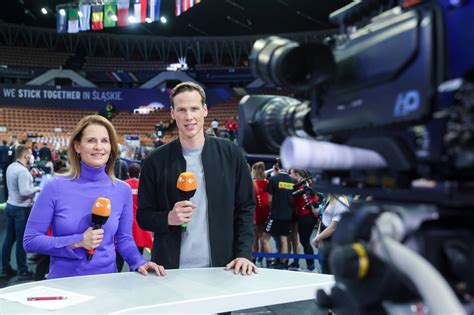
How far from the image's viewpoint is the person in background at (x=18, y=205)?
4.45m

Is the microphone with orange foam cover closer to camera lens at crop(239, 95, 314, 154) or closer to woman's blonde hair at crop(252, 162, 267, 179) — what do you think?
camera lens at crop(239, 95, 314, 154)

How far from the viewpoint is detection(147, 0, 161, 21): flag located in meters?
10.5

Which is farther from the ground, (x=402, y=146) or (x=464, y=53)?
(x=464, y=53)

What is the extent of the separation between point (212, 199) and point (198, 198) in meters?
0.06

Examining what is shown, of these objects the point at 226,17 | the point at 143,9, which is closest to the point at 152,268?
the point at 143,9

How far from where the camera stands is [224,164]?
6.27ft

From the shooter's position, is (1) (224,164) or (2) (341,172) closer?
(2) (341,172)

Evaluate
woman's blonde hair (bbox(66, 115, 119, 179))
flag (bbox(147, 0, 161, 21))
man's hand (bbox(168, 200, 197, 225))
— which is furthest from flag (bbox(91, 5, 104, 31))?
man's hand (bbox(168, 200, 197, 225))

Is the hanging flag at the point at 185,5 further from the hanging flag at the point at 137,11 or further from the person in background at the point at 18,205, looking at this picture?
the person in background at the point at 18,205

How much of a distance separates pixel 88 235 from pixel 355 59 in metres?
1.20

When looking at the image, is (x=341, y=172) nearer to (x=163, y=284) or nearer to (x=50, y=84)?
(x=163, y=284)

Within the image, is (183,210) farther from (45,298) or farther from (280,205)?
(280,205)

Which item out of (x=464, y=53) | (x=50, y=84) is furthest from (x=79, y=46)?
(x=464, y=53)

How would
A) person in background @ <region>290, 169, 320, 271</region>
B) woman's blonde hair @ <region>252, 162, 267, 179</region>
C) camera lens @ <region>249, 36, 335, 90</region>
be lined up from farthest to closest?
woman's blonde hair @ <region>252, 162, 267, 179</region>
person in background @ <region>290, 169, 320, 271</region>
camera lens @ <region>249, 36, 335, 90</region>
